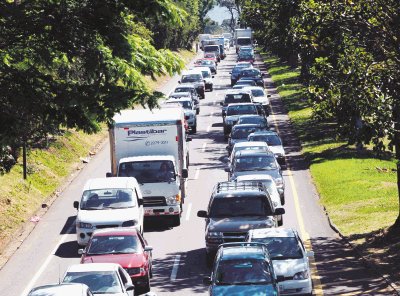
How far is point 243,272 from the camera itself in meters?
20.9

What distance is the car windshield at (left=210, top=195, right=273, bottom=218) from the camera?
1080 inches

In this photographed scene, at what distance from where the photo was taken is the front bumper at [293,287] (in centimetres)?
2225

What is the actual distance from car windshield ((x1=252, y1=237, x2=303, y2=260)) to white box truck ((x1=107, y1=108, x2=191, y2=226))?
9111 millimetres

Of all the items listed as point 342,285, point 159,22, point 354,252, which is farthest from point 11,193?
point 159,22

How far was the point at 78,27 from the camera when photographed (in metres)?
16.5

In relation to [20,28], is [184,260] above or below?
below

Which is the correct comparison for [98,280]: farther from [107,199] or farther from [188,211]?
[188,211]

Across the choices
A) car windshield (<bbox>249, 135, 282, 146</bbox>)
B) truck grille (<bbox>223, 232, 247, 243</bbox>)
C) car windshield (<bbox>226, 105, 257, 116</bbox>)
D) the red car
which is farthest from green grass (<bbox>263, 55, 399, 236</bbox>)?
the red car

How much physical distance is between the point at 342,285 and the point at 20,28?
11.6 m

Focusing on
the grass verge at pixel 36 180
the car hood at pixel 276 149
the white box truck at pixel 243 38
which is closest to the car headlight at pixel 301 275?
the grass verge at pixel 36 180

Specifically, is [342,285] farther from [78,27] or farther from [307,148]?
[307,148]

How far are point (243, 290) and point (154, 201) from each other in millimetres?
12943

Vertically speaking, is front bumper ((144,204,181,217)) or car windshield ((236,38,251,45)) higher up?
front bumper ((144,204,181,217))

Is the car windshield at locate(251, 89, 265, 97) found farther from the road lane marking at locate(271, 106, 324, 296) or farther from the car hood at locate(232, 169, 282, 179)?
the car hood at locate(232, 169, 282, 179)
